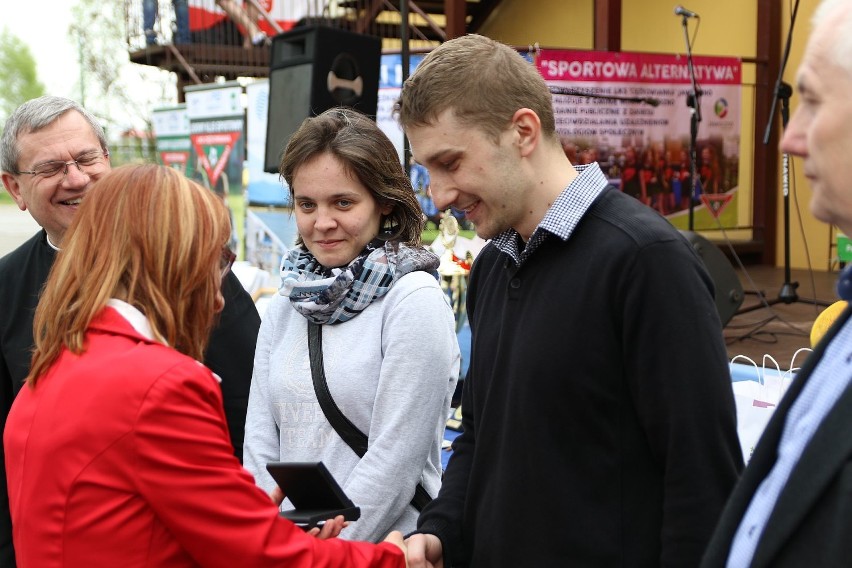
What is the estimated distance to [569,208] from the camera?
1.52 m

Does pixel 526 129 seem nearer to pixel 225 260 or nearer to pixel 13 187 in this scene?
pixel 225 260

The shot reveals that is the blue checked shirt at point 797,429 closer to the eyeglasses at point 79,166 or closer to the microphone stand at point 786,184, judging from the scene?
the eyeglasses at point 79,166

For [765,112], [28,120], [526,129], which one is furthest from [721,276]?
[765,112]

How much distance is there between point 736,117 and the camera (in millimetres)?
10602

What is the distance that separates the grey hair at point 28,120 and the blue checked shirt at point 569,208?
1532 mm

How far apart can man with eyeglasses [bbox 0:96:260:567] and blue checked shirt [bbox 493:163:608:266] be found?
106 cm

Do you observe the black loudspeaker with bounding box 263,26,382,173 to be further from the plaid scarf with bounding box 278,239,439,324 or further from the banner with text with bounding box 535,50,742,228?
the banner with text with bounding box 535,50,742,228

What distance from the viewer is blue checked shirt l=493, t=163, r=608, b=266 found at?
150 centimetres

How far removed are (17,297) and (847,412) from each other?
6.79ft

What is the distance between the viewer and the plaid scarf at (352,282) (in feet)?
6.58

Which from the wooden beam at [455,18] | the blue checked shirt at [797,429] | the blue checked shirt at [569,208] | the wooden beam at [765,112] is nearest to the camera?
the blue checked shirt at [797,429]

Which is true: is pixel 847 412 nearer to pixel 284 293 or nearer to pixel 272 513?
pixel 272 513

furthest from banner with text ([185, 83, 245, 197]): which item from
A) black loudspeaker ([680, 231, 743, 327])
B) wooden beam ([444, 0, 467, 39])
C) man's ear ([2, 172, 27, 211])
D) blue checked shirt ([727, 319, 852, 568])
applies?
blue checked shirt ([727, 319, 852, 568])

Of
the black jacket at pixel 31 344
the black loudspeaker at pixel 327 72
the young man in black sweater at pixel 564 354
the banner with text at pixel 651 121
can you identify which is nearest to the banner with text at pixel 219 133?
the banner with text at pixel 651 121
